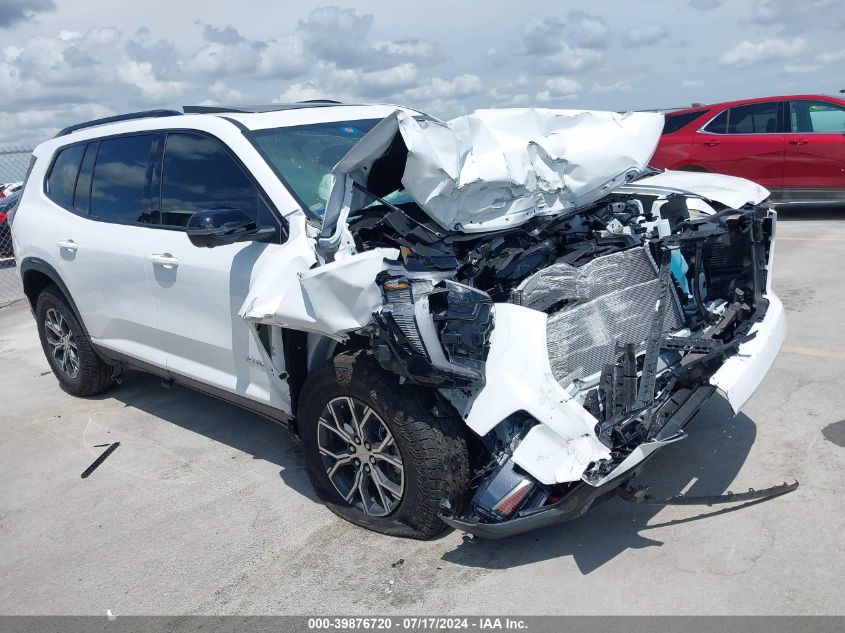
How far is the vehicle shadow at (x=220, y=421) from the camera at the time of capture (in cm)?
456

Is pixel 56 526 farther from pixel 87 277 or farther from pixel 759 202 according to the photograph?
pixel 759 202

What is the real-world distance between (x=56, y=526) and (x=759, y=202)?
4164 mm

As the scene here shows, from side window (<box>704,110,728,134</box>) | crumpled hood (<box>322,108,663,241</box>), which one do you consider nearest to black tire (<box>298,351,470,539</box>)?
crumpled hood (<box>322,108,663,241</box>)

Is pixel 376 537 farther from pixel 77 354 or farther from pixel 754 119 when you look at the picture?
pixel 754 119

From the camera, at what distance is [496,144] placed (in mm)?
3568

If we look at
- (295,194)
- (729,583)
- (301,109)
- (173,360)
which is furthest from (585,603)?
(301,109)

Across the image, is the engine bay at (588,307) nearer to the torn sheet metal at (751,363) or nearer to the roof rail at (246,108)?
the torn sheet metal at (751,363)

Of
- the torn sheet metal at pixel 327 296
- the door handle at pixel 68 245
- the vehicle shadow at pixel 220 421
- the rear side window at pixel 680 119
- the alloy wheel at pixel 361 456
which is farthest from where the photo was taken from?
the rear side window at pixel 680 119

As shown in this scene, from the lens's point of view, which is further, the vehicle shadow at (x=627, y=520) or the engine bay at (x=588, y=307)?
the vehicle shadow at (x=627, y=520)

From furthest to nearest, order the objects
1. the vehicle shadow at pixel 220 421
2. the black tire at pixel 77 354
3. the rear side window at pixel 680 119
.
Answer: the rear side window at pixel 680 119 → the black tire at pixel 77 354 → the vehicle shadow at pixel 220 421

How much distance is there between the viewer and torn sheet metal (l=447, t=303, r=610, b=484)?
9.62ft

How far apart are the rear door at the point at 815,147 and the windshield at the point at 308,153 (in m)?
7.88

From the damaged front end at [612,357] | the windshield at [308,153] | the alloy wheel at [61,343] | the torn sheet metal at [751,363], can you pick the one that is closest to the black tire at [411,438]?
the damaged front end at [612,357]

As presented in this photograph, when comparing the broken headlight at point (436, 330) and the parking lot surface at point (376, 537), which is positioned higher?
the broken headlight at point (436, 330)
